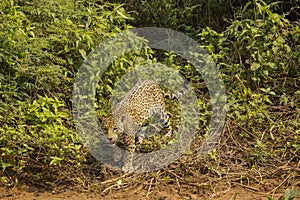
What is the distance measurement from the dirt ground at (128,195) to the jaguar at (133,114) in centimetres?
41

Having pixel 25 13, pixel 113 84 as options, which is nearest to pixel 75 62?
pixel 113 84

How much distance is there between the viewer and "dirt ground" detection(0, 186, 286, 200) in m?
5.87

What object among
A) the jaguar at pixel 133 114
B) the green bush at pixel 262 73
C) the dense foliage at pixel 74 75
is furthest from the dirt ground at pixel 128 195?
the green bush at pixel 262 73

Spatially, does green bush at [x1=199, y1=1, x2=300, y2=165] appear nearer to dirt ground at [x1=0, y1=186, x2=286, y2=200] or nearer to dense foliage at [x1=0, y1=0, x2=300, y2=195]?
dense foliage at [x1=0, y1=0, x2=300, y2=195]

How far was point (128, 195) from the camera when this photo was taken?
5941mm

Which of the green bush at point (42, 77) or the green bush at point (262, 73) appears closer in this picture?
the green bush at point (42, 77)

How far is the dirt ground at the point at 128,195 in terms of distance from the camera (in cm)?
587

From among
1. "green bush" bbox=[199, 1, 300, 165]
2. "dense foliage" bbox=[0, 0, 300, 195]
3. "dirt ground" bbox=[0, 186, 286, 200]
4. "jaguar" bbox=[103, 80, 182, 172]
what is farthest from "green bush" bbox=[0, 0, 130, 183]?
"green bush" bbox=[199, 1, 300, 165]

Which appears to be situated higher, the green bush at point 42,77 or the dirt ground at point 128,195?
the green bush at point 42,77

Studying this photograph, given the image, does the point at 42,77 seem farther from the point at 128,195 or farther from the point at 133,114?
the point at 128,195

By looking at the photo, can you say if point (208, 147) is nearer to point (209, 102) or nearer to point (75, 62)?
point (209, 102)

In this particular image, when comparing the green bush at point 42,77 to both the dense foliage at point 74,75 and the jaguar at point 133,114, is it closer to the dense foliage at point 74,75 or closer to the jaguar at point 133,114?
the dense foliage at point 74,75

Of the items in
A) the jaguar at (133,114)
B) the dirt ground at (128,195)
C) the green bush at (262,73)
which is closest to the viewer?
the dirt ground at (128,195)

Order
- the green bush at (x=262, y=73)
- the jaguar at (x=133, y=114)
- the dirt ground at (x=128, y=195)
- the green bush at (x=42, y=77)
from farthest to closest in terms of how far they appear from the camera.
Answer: the green bush at (x=262, y=73) → the jaguar at (x=133, y=114) → the green bush at (x=42, y=77) → the dirt ground at (x=128, y=195)
